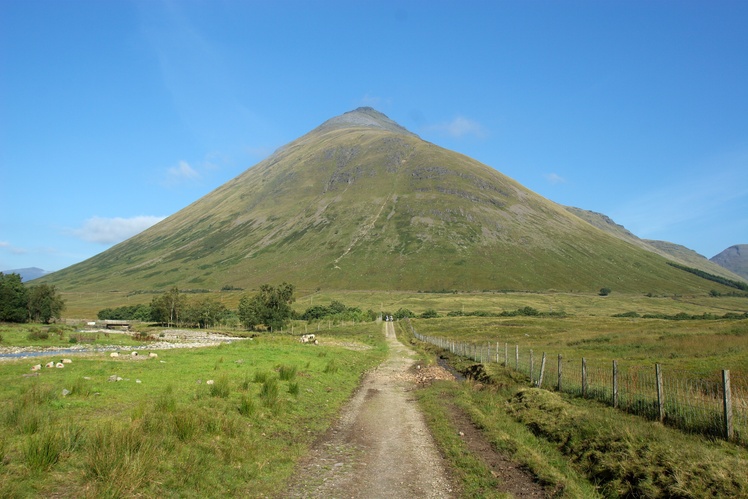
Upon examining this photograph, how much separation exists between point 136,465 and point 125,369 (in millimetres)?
16260

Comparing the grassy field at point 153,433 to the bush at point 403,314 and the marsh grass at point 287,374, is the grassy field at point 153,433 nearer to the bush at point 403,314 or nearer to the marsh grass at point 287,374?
the marsh grass at point 287,374

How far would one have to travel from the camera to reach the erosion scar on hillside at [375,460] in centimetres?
976

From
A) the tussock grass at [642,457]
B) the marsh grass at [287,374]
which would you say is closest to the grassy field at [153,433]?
the marsh grass at [287,374]

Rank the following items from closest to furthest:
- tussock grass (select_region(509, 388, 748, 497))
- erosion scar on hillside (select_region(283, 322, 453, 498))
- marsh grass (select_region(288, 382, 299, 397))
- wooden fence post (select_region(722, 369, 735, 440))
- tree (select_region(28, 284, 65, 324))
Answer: tussock grass (select_region(509, 388, 748, 497)) < erosion scar on hillside (select_region(283, 322, 453, 498)) < wooden fence post (select_region(722, 369, 735, 440)) < marsh grass (select_region(288, 382, 299, 397)) < tree (select_region(28, 284, 65, 324))

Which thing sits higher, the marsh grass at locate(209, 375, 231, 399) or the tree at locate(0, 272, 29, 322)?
the tree at locate(0, 272, 29, 322)

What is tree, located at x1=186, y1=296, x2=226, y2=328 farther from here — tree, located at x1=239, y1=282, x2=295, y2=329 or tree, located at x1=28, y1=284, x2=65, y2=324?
tree, located at x1=28, y1=284, x2=65, y2=324

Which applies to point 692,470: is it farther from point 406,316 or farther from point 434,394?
point 406,316

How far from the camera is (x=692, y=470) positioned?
936 cm

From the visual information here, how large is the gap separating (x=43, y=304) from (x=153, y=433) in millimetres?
108459

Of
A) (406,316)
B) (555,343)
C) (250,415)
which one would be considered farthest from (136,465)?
(406,316)

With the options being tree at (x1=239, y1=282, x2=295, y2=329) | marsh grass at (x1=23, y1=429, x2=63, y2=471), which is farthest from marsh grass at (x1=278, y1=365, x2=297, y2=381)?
tree at (x1=239, y1=282, x2=295, y2=329)

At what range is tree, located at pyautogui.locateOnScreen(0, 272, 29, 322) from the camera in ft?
267

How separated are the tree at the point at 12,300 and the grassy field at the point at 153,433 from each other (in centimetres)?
8003

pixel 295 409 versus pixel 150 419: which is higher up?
pixel 150 419
